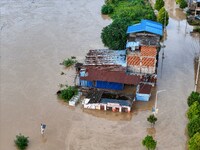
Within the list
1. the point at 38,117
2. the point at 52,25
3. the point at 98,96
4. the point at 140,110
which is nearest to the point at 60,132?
the point at 38,117

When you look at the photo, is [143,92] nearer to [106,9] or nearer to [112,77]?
[112,77]

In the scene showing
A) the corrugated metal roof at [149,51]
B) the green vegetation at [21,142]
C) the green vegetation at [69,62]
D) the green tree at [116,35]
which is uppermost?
the green tree at [116,35]

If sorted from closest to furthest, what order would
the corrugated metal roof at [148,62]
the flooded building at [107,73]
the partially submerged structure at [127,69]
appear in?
the partially submerged structure at [127,69]
the flooded building at [107,73]
the corrugated metal roof at [148,62]

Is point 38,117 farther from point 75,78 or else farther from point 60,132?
point 75,78

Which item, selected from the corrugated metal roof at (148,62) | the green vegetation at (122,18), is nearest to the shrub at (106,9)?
the green vegetation at (122,18)

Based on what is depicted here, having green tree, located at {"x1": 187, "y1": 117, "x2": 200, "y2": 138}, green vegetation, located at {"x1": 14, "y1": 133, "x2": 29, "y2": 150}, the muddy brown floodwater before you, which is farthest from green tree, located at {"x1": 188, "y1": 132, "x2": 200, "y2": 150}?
green vegetation, located at {"x1": 14, "y1": 133, "x2": 29, "y2": 150}

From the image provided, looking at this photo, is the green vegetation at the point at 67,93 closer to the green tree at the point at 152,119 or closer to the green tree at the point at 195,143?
the green tree at the point at 152,119

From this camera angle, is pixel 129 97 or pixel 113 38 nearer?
pixel 129 97

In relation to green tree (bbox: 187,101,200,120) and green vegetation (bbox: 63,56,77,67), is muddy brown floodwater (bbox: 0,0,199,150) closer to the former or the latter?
green vegetation (bbox: 63,56,77,67)
